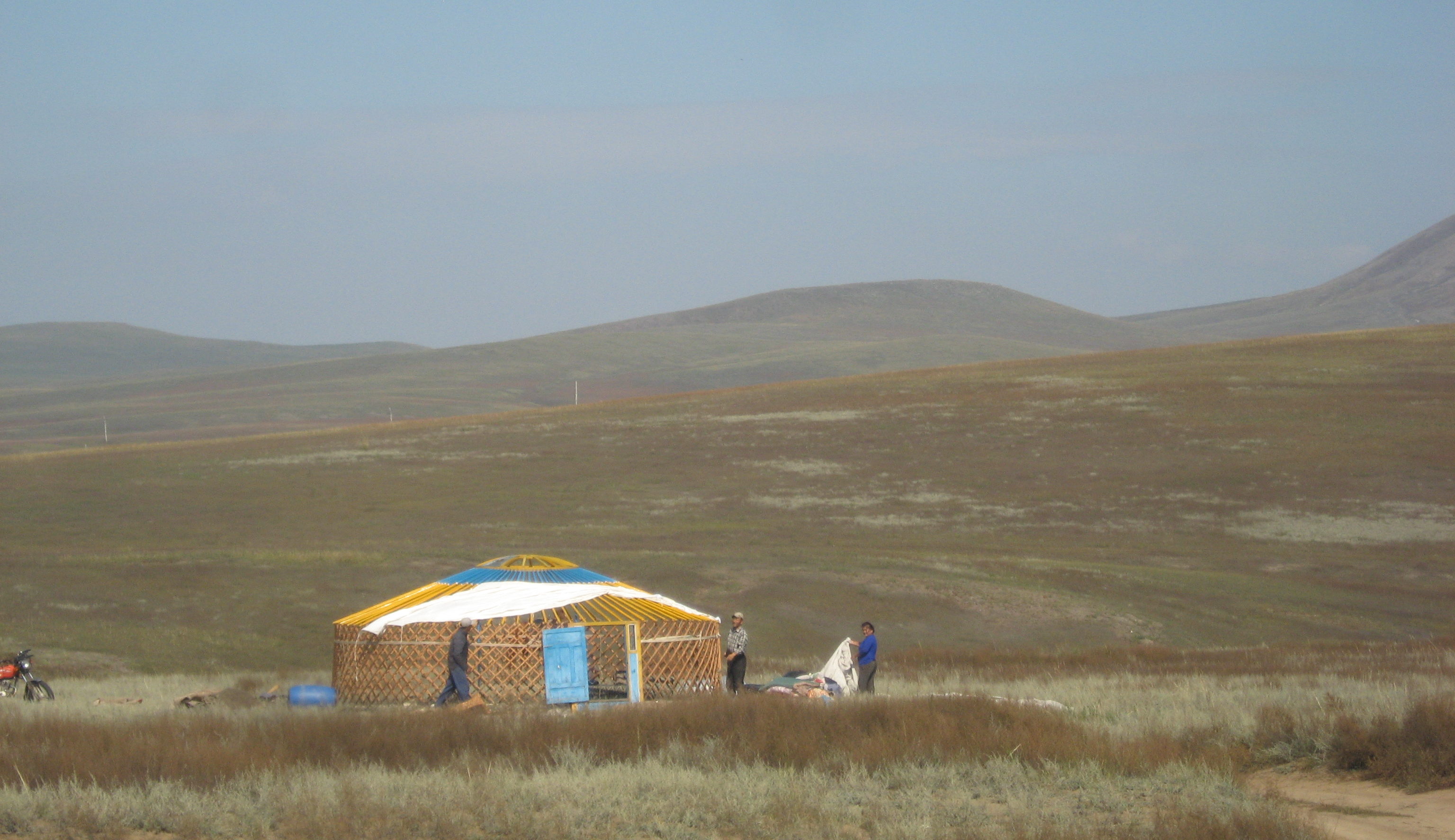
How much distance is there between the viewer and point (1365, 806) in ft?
33.6

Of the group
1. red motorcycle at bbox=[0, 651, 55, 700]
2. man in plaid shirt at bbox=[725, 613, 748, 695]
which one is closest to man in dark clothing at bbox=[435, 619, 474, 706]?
man in plaid shirt at bbox=[725, 613, 748, 695]

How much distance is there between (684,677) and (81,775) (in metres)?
11.0

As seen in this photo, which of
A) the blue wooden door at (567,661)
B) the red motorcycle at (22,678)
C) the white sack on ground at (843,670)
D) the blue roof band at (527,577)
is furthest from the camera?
the blue roof band at (527,577)

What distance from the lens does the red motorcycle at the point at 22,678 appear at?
17672 millimetres

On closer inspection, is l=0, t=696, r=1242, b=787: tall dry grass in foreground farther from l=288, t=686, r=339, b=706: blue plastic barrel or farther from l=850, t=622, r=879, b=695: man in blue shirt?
l=288, t=686, r=339, b=706: blue plastic barrel

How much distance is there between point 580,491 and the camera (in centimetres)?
4431

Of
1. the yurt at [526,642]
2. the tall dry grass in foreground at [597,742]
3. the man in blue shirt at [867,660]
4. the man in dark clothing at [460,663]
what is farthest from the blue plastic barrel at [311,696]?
the man in blue shirt at [867,660]

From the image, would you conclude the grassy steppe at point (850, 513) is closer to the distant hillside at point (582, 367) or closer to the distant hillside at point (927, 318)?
the distant hillside at point (582, 367)

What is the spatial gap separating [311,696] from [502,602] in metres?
3.30

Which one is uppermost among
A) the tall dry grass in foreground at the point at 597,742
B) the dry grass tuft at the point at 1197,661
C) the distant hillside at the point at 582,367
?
the distant hillside at the point at 582,367

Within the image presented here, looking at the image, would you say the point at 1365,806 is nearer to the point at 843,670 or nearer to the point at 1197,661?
the point at 843,670

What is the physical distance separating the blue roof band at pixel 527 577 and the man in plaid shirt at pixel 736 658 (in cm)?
375

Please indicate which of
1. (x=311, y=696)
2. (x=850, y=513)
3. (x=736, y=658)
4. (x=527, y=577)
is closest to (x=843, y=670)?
(x=736, y=658)

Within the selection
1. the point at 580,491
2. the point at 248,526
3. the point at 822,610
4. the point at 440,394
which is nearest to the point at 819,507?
the point at 580,491
